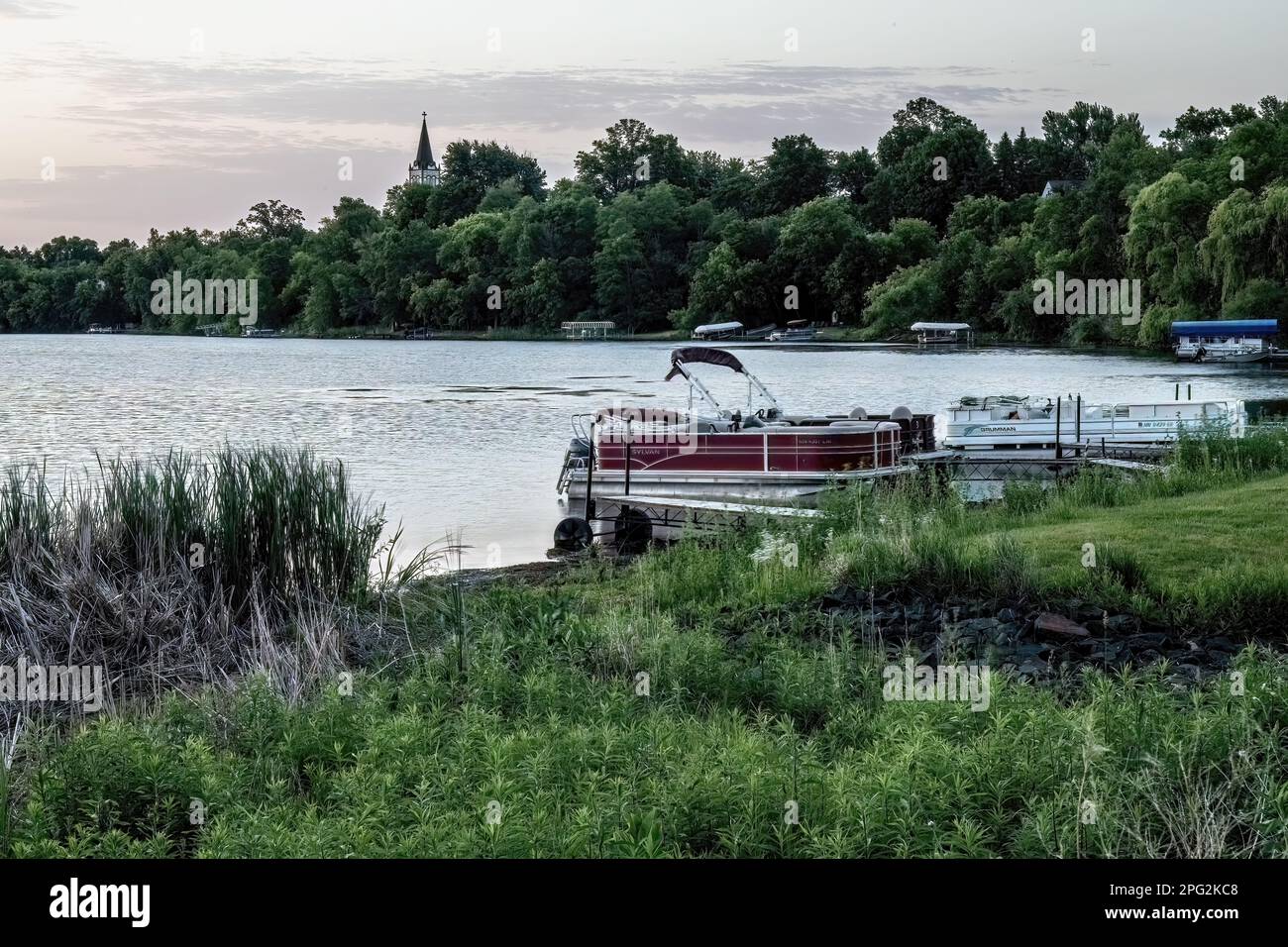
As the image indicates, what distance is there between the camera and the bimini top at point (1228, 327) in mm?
61656

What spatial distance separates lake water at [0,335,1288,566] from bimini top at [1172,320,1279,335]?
1866 millimetres

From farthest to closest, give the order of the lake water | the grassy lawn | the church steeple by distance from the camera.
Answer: the church steeple → the lake water → the grassy lawn

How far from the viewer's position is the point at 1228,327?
63312 mm

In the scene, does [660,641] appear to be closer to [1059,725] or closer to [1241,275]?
[1059,725]

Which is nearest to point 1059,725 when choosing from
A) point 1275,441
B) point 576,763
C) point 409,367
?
point 576,763
